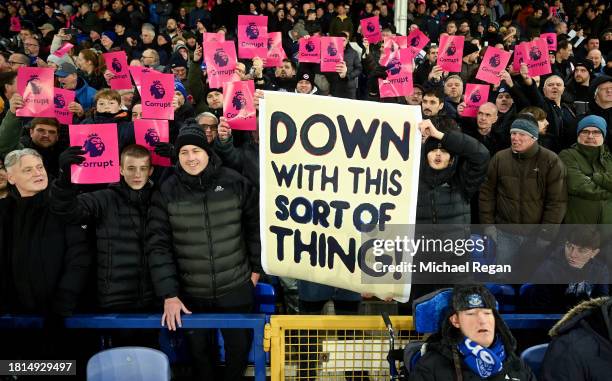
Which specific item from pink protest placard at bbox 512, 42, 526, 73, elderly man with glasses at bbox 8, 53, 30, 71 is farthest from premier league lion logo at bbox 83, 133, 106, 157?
pink protest placard at bbox 512, 42, 526, 73

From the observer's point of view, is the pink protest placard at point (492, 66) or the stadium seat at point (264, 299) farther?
the pink protest placard at point (492, 66)

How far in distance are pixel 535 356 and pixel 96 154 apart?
272 centimetres

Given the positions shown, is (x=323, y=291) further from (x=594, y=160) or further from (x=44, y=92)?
(x=44, y=92)

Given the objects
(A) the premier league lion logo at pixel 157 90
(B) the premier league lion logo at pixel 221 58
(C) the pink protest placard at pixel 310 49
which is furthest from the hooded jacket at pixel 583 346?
(C) the pink protest placard at pixel 310 49

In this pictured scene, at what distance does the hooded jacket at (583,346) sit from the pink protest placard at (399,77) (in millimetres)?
3687

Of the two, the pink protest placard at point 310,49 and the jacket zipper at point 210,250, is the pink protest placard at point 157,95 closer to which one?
the jacket zipper at point 210,250

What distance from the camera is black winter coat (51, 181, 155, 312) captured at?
3.22 m

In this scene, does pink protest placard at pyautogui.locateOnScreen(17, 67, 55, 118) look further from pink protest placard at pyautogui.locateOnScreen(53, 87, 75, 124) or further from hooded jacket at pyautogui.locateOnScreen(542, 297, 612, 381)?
hooded jacket at pyautogui.locateOnScreen(542, 297, 612, 381)

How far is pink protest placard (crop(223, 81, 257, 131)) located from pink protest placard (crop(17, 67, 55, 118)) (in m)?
1.47

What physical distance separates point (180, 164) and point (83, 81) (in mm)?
3934

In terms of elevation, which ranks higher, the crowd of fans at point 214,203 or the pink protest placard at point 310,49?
the pink protest placard at point 310,49

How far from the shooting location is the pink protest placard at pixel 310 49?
23.0 ft

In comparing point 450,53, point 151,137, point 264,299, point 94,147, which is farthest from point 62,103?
point 450,53

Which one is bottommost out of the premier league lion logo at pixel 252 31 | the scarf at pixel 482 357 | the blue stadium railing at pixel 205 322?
the blue stadium railing at pixel 205 322
